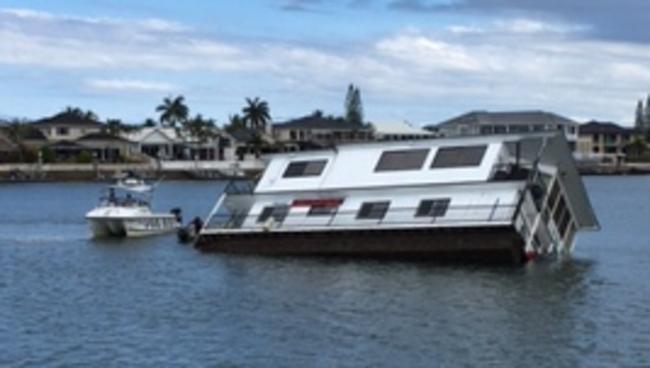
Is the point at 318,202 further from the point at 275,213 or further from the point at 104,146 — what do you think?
the point at 104,146

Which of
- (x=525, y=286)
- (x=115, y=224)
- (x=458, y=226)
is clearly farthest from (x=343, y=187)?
(x=115, y=224)

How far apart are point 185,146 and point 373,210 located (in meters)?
144

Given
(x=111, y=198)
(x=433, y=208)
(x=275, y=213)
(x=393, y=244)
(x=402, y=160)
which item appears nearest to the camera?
(x=393, y=244)

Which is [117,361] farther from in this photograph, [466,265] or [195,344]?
[466,265]

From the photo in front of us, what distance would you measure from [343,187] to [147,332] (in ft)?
60.8

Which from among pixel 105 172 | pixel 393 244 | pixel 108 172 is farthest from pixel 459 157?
pixel 108 172

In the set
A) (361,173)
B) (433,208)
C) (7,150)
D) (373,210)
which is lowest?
(373,210)

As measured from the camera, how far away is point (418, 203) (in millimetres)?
48844

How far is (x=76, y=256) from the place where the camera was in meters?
56.7

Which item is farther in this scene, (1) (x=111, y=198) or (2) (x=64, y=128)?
(2) (x=64, y=128)

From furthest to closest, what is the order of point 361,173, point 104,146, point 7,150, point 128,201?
point 104,146, point 7,150, point 128,201, point 361,173

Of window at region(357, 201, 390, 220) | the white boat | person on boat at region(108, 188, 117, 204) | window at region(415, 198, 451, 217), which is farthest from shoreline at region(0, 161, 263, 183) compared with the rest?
window at region(415, 198, 451, 217)

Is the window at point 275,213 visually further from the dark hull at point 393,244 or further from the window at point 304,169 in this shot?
the window at point 304,169

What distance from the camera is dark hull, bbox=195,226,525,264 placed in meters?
46.2
